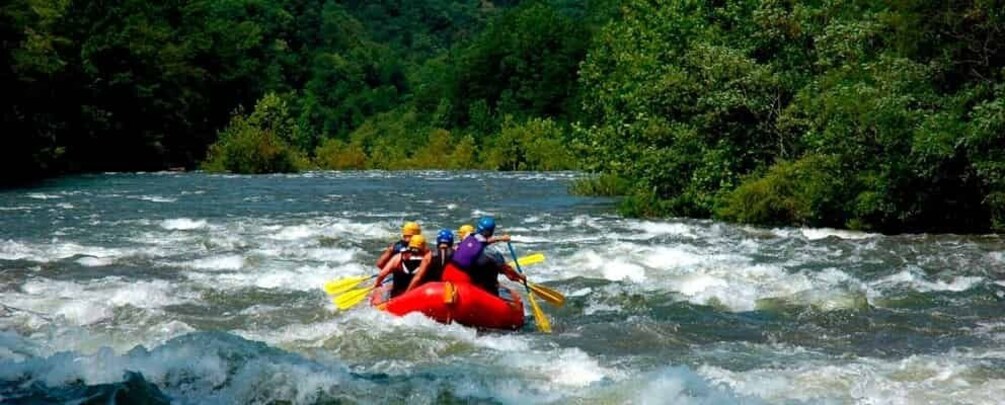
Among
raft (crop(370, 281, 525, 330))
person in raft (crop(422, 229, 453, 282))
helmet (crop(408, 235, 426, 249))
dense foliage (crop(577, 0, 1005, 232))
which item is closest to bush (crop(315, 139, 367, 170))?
dense foliage (crop(577, 0, 1005, 232))

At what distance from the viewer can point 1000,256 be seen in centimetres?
1647

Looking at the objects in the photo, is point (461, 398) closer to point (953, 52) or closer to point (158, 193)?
point (953, 52)

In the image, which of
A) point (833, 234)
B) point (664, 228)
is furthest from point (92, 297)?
point (833, 234)

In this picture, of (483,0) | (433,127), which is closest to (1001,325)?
(433,127)

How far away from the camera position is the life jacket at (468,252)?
11.7 meters

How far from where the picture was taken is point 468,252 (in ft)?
38.5

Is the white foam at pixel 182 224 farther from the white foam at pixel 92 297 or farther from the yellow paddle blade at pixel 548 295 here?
the yellow paddle blade at pixel 548 295

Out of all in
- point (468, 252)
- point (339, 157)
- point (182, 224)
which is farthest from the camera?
point (339, 157)

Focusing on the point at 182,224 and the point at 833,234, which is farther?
the point at 182,224

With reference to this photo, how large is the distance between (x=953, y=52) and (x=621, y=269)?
21.5 ft

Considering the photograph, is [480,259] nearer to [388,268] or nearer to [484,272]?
[484,272]

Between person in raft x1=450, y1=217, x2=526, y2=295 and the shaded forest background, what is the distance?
8.17m

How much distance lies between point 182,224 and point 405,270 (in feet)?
34.2

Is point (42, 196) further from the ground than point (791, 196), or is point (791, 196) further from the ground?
point (791, 196)
